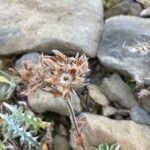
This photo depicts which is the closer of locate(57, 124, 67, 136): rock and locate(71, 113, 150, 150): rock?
locate(71, 113, 150, 150): rock

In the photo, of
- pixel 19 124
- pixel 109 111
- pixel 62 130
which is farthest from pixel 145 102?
pixel 19 124

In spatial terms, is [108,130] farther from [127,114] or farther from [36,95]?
[36,95]

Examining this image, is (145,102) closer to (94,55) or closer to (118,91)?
(118,91)

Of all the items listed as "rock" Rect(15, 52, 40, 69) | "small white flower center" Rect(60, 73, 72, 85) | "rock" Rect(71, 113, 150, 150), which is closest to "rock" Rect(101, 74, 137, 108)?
"rock" Rect(71, 113, 150, 150)

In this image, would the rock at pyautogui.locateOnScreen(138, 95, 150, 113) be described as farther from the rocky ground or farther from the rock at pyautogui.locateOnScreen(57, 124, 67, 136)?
the rock at pyautogui.locateOnScreen(57, 124, 67, 136)

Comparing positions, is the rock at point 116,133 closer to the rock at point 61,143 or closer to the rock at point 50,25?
the rock at point 61,143

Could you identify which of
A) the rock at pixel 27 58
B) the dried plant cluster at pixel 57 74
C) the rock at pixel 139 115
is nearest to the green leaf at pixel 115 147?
the rock at pixel 139 115

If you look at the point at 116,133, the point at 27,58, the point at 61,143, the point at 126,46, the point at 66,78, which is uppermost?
the point at 66,78
